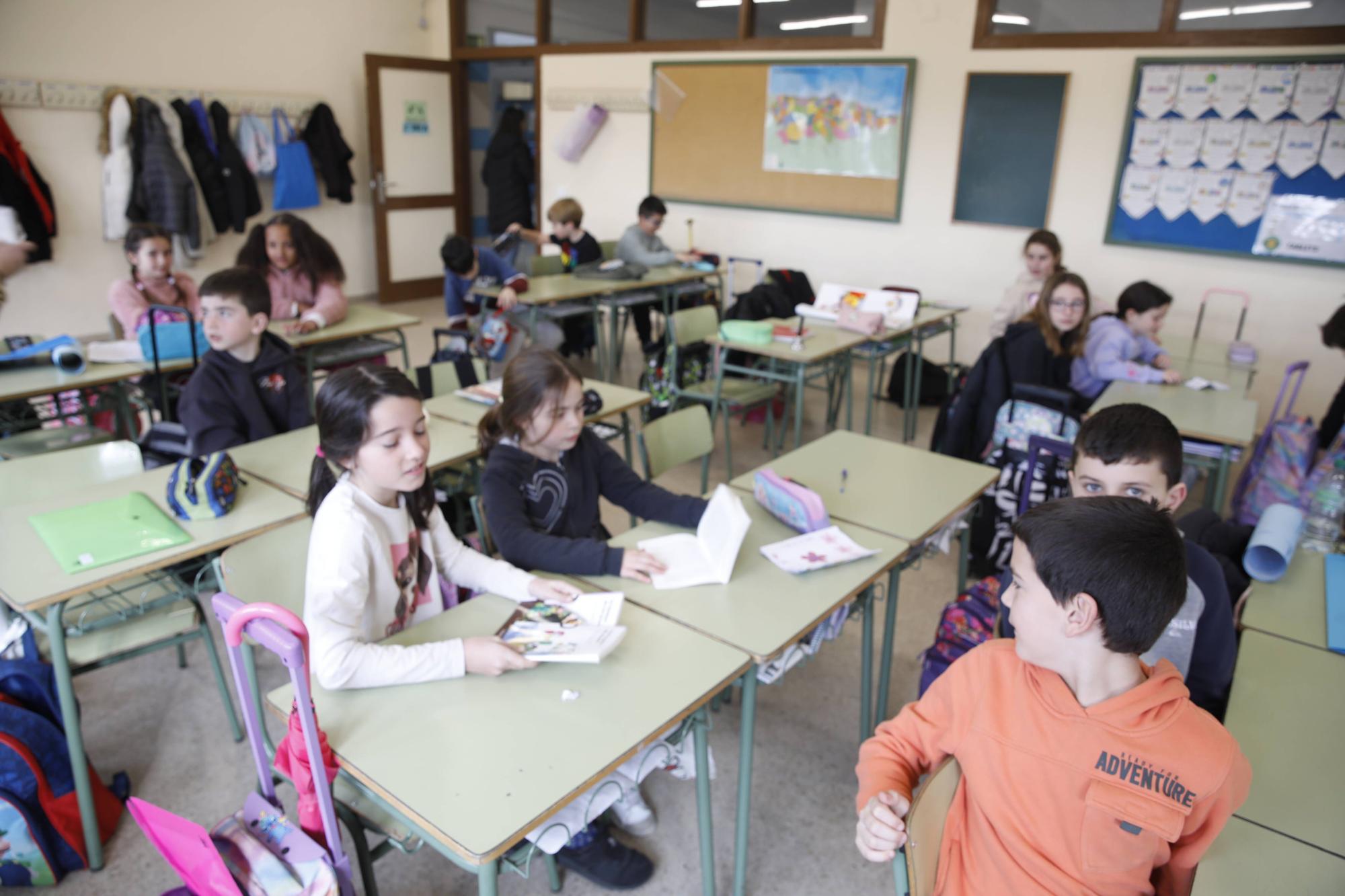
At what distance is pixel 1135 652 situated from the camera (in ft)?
3.60

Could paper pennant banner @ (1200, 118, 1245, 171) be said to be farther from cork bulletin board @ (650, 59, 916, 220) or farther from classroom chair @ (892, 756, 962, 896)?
classroom chair @ (892, 756, 962, 896)

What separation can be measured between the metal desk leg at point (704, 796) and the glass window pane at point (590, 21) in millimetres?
6531

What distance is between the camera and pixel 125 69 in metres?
5.79

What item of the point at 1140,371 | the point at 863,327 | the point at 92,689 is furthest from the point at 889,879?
the point at 863,327

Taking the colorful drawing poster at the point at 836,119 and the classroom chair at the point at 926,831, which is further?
the colorful drawing poster at the point at 836,119

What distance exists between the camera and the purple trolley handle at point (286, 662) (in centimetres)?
109

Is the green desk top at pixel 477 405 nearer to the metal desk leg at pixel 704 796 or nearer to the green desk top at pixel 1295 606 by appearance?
the metal desk leg at pixel 704 796

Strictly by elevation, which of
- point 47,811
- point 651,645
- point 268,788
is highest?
point 651,645

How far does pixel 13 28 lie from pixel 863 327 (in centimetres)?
547

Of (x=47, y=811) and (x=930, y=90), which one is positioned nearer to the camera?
(x=47, y=811)

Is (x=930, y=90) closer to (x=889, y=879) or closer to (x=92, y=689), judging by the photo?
(x=889, y=879)

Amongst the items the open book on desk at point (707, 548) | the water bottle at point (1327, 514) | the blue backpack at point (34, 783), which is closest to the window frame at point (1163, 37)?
the water bottle at point (1327, 514)

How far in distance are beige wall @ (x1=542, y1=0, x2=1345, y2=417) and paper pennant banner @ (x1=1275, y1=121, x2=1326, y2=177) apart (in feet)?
1.25

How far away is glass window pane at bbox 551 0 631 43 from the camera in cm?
697
